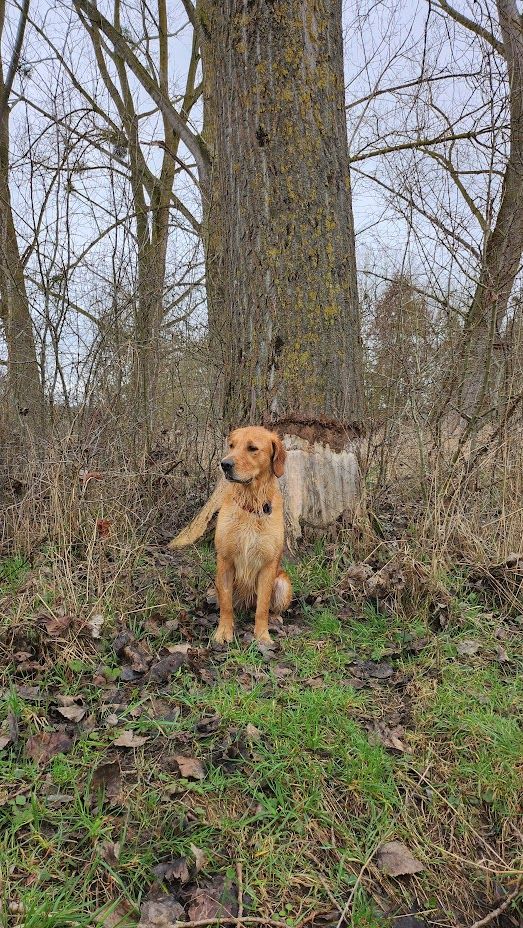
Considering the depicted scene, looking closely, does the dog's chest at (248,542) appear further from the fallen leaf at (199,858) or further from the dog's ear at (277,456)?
the fallen leaf at (199,858)

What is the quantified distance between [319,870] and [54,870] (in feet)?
2.97

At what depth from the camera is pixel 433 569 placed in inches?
139

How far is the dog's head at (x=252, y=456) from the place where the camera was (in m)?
3.47

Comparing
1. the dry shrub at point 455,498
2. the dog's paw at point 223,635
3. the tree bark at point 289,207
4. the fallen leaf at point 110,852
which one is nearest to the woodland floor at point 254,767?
the fallen leaf at point 110,852

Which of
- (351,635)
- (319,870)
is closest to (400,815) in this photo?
(319,870)

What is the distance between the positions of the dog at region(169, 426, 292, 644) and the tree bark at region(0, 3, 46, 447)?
1974 millimetres

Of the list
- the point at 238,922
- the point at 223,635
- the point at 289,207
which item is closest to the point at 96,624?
the point at 223,635

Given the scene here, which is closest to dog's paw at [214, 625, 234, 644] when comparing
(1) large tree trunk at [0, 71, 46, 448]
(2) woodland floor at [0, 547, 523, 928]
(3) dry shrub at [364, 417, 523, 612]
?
(2) woodland floor at [0, 547, 523, 928]

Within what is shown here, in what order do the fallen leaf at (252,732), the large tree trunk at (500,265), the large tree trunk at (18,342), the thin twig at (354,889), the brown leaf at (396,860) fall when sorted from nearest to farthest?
1. the thin twig at (354,889)
2. the brown leaf at (396,860)
3. the fallen leaf at (252,732)
4. the large tree trunk at (500,265)
5. the large tree trunk at (18,342)

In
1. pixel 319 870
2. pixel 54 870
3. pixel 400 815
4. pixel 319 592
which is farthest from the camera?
pixel 319 592

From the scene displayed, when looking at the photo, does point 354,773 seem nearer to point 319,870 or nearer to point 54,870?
point 319,870

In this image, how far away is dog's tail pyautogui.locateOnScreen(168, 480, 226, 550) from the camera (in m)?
4.61

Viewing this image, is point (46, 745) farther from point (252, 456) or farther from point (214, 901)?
point (252, 456)

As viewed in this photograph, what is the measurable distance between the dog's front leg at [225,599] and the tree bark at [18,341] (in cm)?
205
